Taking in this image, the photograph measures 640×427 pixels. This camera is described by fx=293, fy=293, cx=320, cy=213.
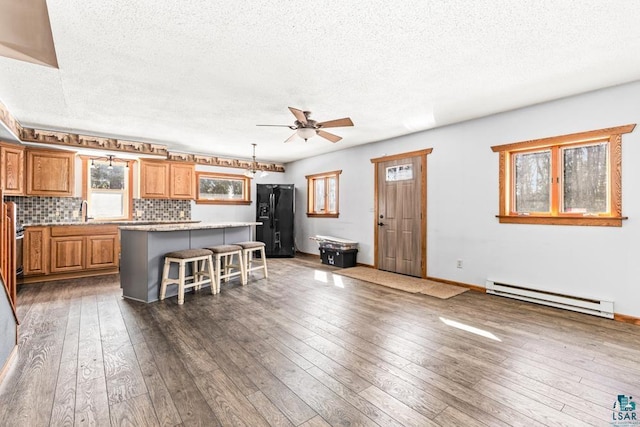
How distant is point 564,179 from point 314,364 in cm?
367

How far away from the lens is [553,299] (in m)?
3.47

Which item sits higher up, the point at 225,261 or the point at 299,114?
the point at 299,114

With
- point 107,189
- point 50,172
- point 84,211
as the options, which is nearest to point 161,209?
point 107,189

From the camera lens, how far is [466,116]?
13.6 feet

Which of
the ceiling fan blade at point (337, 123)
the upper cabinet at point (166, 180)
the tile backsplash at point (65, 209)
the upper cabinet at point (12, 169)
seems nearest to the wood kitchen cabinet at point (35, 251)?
the tile backsplash at point (65, 209)

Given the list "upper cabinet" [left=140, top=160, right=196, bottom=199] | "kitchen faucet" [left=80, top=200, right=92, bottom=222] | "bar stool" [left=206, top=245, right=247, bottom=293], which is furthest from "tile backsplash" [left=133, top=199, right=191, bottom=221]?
"bar stool" [left=206, top=245, right=247, bottom=293]

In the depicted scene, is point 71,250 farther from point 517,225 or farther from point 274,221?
point 517,225

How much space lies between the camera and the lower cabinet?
4.55 meters

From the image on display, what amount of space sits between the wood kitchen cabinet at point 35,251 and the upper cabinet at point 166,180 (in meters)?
1.63

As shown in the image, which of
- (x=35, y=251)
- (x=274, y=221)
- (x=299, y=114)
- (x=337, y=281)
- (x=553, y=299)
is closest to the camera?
(x=299, y=114)

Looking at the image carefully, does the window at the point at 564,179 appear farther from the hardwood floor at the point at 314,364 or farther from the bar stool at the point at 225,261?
the bar stool at the point at 225,261

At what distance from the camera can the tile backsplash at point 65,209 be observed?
486cm

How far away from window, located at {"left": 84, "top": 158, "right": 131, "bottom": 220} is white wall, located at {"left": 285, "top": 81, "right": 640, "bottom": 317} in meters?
4.01

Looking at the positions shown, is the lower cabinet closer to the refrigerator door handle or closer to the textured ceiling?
the textured ceiling
